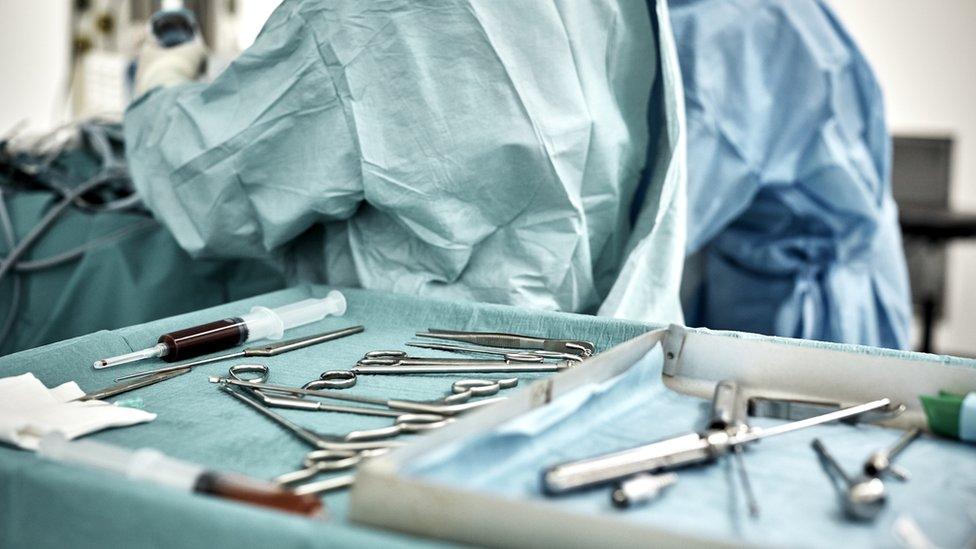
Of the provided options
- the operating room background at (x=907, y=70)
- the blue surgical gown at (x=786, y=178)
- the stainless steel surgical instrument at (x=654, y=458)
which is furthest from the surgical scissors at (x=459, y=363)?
the operating room background at (x=907, y=70)

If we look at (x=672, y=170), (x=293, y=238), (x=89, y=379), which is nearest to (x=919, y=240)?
(x=672, y=170)

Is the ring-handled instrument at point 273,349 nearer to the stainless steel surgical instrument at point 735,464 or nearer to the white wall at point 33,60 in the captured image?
the stainless steel surgical instrument at point 735,464

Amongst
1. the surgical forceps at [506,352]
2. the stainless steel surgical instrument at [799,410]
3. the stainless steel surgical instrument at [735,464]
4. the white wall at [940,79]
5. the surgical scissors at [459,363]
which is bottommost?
the white wall at [940,79]

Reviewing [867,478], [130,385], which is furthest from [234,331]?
[867,478]

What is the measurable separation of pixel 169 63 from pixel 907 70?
11.6 feet

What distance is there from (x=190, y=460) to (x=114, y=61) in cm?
223

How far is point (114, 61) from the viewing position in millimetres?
2523

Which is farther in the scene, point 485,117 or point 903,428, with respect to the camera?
point 485,117

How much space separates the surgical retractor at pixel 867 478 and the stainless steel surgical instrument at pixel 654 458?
0.04 metres

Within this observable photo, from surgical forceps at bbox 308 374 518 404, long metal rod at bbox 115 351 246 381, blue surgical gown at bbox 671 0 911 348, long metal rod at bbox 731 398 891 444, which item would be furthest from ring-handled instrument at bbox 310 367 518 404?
blue surgical gown at bbox 671 0 911 348

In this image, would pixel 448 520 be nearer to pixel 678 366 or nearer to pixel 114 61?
pixel 678 366

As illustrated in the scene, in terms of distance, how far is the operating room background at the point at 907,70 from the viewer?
12.5 feet

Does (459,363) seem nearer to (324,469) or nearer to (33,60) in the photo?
(324,469)

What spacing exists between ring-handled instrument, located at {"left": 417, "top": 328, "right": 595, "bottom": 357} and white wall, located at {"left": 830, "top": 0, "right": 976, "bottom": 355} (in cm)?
363
